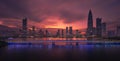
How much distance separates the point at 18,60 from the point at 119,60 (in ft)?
95.3

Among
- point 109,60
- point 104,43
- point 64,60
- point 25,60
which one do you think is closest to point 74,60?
point 64,60

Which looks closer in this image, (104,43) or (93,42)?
(104,43)

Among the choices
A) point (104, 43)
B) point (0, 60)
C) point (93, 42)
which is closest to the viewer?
point (0, 60)

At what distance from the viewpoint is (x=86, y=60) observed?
46125 mm

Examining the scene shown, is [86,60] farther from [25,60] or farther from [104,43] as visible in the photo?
[104,43]

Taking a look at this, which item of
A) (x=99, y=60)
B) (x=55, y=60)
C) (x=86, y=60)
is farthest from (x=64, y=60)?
(x=99, y=60)

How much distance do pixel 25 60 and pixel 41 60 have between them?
4595mm

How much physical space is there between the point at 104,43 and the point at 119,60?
89708mm

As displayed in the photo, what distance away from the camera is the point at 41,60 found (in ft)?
147

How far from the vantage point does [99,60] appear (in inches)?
1784

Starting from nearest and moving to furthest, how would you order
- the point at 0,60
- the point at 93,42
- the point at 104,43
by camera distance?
the point at 0,60 → the point at 104,43 → the point at 93,42

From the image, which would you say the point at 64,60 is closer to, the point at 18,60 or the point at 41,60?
the point at 41,60

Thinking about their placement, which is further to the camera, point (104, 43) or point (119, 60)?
point (104, 43)

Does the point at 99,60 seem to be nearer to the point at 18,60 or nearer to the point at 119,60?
the point at 119,60
